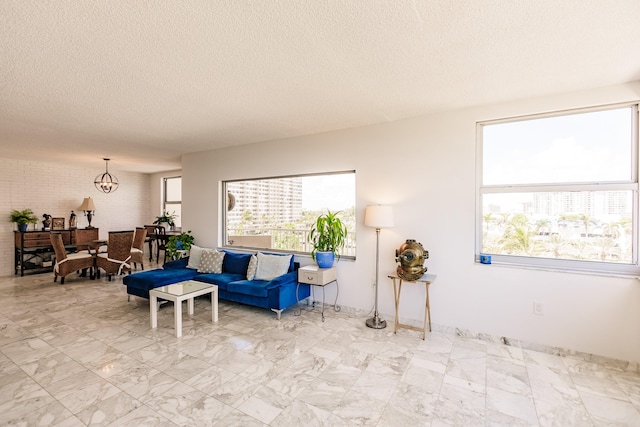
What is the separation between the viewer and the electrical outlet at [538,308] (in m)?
2.88

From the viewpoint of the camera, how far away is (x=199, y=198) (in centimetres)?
555

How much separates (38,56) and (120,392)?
8.25ft

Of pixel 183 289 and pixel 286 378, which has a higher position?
pixel 183 289

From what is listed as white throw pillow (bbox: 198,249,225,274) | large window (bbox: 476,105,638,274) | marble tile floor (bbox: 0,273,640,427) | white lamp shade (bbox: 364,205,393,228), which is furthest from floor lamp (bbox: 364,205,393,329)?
white throw pillow (bbox: 198,249,225,274)

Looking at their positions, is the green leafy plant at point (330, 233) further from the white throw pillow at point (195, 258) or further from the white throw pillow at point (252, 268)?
the white throw pillow at point (195, 258)

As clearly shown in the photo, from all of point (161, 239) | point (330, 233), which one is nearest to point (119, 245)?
point (161, 239)

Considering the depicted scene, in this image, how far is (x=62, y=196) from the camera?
22.7 ft

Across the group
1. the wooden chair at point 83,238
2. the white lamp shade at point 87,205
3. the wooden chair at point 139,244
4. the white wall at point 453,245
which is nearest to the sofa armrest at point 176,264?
the wooden chair at point 139,244

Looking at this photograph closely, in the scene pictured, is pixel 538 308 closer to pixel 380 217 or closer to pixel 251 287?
pixel 380 217

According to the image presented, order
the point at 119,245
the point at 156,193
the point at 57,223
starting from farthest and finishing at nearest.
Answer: the point at 156,193
the point at 57,223
the point at 119,245

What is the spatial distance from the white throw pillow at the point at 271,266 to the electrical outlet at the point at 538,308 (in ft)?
9.31

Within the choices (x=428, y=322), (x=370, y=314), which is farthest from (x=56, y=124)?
(x=428, y=322)

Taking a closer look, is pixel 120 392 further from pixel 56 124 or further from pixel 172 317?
pixel 56 124

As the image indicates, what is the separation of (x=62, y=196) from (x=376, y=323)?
7760 mm
